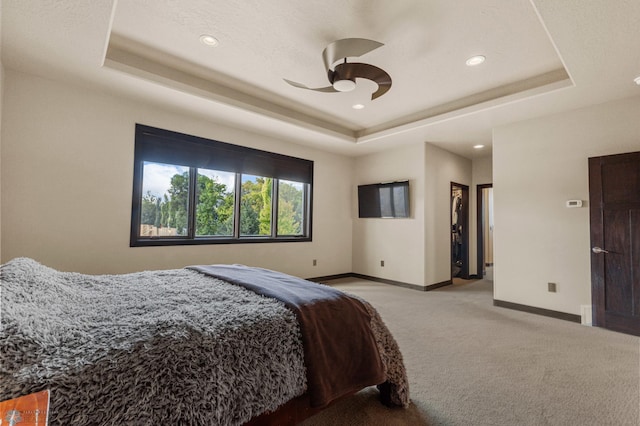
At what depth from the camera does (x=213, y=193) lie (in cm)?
428

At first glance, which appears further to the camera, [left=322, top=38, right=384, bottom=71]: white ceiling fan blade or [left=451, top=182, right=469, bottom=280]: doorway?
[left=451, top=182, right=469, bottom=280]: doorway

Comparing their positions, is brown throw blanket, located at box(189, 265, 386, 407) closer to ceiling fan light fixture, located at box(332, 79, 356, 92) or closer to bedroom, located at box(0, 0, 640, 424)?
ceiling fan light fixture, located at box(332, 79, 356, 92)

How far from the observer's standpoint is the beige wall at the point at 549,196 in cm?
324

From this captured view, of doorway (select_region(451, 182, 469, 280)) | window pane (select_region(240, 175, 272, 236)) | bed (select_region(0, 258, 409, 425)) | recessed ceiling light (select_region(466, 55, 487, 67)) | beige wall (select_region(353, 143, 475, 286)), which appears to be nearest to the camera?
bed (select_region(0, 258, 409, 425))

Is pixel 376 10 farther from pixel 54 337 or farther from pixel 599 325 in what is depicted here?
pixel 599 325

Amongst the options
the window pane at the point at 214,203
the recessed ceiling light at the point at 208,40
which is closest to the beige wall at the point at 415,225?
the window pane at the point at 214,203

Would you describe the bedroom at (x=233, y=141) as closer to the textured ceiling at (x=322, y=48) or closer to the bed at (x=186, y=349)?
the textured ceiling at (x=322, y=48)

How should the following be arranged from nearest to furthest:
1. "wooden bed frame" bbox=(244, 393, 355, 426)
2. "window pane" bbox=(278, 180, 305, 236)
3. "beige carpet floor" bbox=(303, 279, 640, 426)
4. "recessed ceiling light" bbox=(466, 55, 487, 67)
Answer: "wooden bed frame" bbox=(244, 393, 355, 426) → "beige carpet floor" bbox=(303, 279, 640, 426) → "recessed ceiling light" bbox=(466, 55, 487, 67) → "window pane" bbox=(278, 180, 305, 236)

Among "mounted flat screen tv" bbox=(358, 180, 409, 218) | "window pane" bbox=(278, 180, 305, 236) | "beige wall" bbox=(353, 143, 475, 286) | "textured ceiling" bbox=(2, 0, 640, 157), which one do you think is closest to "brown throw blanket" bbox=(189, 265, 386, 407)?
"textured ceiling" bbox=(2, 0, 640, 157)

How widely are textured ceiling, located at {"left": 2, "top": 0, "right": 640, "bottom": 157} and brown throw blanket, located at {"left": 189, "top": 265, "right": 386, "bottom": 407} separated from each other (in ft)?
6.96

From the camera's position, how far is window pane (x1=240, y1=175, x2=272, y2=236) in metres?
4.60

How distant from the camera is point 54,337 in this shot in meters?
1.02

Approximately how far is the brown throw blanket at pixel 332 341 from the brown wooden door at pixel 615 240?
312 cm

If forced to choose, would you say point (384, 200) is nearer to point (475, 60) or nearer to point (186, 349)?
point (475, 60)
